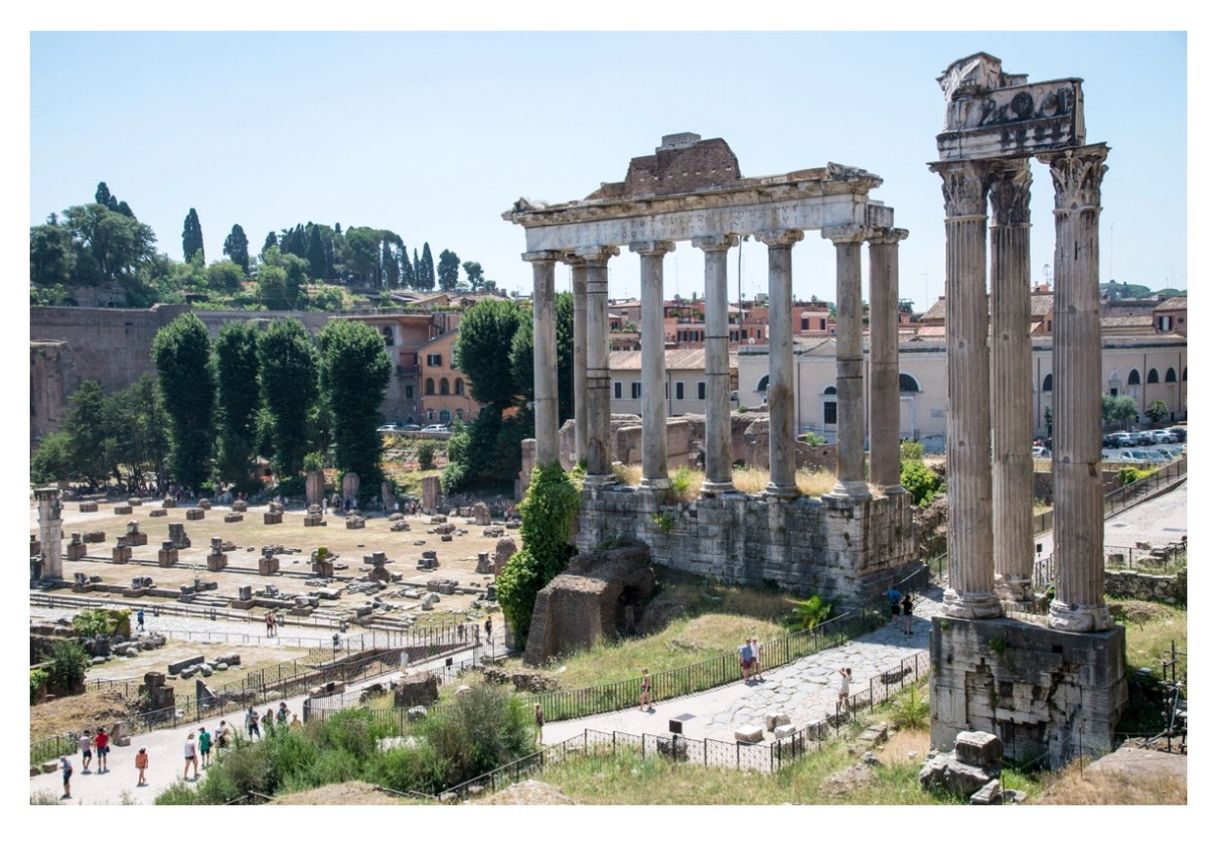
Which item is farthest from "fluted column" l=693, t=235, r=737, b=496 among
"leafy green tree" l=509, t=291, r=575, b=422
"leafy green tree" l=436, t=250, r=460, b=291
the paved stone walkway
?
"leafy green tree" l=436, t=250, r=460, b=291

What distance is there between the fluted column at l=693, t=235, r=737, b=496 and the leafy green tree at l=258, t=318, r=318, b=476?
4147 cm

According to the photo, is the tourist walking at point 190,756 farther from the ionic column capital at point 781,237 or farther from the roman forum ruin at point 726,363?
the ionic column capital at point 781,237

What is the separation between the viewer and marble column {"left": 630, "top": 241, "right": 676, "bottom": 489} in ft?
85.4

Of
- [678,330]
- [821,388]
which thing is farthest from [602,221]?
[678,330]

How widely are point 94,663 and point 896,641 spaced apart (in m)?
19.5

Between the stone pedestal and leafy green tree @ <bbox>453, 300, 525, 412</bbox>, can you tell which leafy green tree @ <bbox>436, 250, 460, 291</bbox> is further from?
the stone pedestal

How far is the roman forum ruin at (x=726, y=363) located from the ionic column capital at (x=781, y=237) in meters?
0.03

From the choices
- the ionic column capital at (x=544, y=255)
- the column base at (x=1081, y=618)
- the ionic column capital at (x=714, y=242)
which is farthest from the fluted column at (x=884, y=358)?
the column base at (x=1081, y=618)

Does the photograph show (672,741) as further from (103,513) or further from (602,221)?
(103,513)

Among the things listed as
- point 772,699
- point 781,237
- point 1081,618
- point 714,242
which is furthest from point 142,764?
point 781,237

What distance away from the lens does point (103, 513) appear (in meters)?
59.8

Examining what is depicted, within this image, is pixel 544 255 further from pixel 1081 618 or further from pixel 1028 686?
pixel 1081 618

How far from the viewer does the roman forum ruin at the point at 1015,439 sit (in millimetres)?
14219

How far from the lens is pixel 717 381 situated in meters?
25.4
